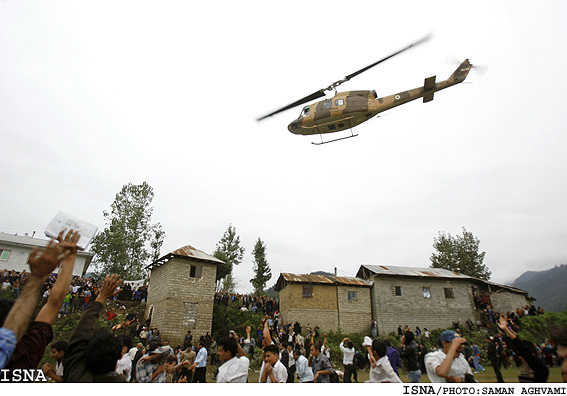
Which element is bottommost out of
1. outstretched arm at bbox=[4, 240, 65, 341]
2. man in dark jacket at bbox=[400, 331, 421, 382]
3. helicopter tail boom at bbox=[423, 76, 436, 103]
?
man in dark jacket at bbox=[400, 331, 421, 382]

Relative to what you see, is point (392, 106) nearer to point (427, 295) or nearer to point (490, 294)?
point (427, 295)

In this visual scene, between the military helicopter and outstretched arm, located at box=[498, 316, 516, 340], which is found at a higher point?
the military helicopter

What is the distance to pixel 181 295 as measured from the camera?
70.8 ft

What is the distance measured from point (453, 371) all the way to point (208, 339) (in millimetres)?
17146

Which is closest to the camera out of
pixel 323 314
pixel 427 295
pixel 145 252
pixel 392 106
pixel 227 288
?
pixel 392 106

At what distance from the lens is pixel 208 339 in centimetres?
1825

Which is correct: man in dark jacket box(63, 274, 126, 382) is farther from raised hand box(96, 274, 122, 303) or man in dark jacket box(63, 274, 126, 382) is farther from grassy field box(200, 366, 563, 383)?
grassy field box(200, 366, 563, 383)

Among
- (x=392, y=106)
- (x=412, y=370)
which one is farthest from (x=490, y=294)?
(x=412, y=370)

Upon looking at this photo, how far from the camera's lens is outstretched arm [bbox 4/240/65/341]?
215 cm

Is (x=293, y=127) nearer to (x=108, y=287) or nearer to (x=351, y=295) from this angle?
(x=108, y=287)

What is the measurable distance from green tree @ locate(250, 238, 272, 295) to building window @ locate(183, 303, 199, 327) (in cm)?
2739

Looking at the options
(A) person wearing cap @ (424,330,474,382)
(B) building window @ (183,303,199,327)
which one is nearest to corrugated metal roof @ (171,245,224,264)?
(B) building window @ (183,303,199,327)

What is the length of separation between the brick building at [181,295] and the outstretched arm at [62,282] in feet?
64.4

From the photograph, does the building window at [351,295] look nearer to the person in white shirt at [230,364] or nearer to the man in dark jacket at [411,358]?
the man in dark jacket at [411,358]
